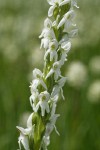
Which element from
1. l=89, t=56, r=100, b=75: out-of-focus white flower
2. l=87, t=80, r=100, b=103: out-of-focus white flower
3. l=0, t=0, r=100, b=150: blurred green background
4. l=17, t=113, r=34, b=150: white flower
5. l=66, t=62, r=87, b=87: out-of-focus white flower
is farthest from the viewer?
l=89, t=56, r=100, b=75: out-of-focus white flower

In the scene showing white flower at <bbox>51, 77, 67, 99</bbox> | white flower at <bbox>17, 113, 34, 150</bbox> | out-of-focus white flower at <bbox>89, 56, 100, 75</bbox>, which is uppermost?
out-of-focus white flower at <bbox>89, 56, 100, 75</bbox>

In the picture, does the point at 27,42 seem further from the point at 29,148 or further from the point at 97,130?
the point at 29,148

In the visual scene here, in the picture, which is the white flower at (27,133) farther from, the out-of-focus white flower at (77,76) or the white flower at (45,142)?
the out-of-focus white flower at (77,76)

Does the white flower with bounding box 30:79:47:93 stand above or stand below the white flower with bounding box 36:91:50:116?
above

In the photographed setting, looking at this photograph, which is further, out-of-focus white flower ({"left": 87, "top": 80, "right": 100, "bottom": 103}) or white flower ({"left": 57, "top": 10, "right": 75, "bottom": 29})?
out-of-focus white flower ({"left": 87, "top": 80, "right": 100, "bottom": 103})

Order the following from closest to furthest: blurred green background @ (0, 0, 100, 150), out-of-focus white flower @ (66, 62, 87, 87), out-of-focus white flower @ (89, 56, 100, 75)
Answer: blurred green background @ (0, 0, 100, 150) < out-of-focus white flower @ (66, 62, 87, 87) < out-of-focus white flower @ (89, 56, 100, 75)

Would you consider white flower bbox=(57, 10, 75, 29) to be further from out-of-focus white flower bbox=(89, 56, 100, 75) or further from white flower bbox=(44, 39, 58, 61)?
out-of-focus white flower bbox=(89, 56, 100, 75)

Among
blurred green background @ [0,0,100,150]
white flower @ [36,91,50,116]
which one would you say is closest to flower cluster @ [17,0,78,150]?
white flower @ [36,91,50,116]
